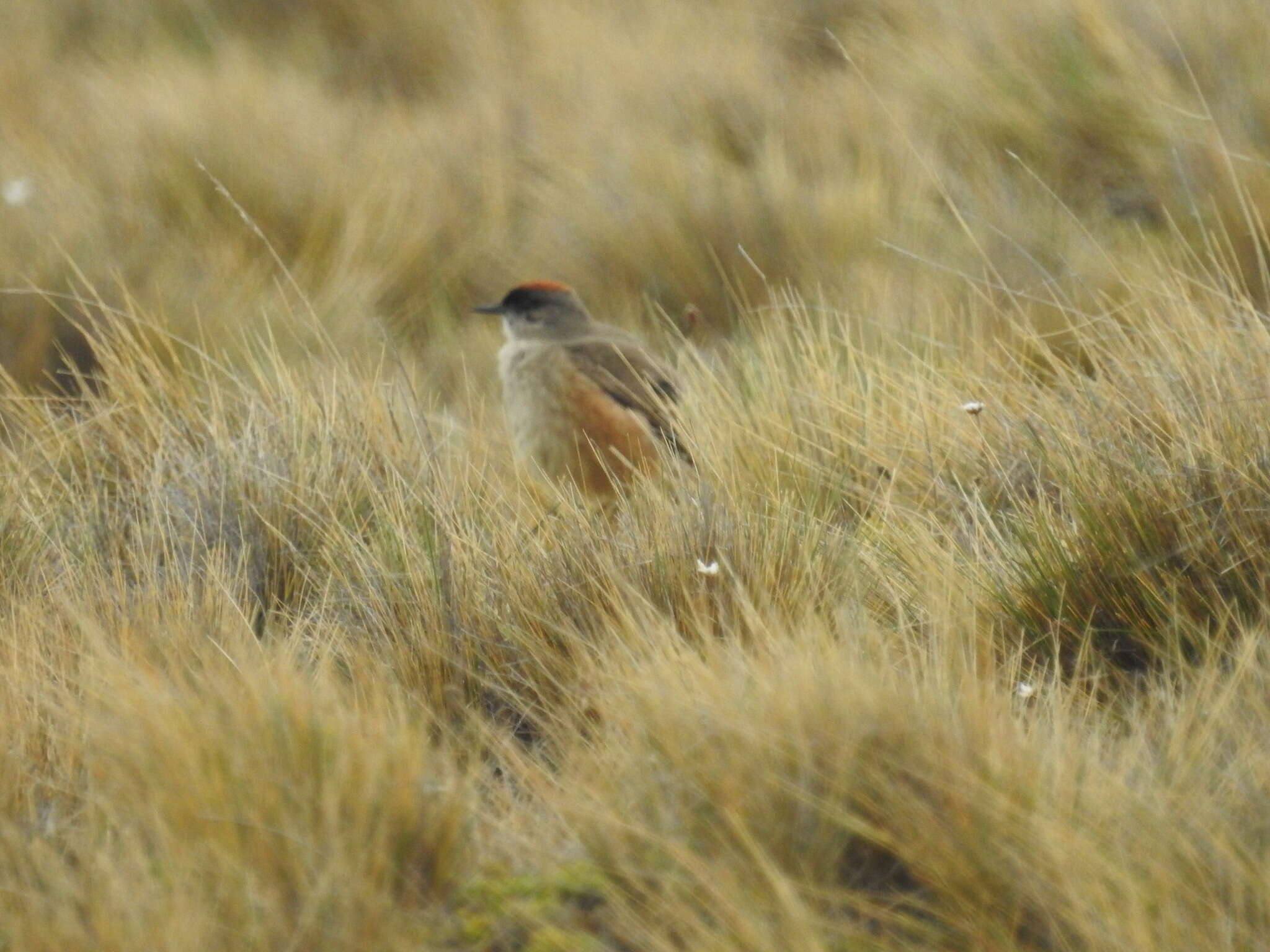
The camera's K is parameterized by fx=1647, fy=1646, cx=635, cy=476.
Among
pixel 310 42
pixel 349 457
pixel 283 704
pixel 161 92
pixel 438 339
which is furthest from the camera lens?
pixel 310 42

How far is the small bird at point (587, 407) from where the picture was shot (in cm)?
519

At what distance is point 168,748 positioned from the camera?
8.21 feet

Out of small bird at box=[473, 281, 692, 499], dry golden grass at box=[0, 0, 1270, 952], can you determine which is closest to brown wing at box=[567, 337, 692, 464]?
small bird at box=[473, 281, 692, 499]

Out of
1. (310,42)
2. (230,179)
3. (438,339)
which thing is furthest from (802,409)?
(310,42)

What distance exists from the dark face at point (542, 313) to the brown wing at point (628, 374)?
0.21 meters

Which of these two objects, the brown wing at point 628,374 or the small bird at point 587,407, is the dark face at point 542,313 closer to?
the small bird at point 587,407

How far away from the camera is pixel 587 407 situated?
5.27 m

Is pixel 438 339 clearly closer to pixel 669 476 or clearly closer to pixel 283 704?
pixel 669 476

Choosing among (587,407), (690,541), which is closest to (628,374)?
(587,407)

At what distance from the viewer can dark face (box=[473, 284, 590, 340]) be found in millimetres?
5648

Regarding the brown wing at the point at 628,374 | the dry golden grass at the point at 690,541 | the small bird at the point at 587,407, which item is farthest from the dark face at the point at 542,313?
the dry golden grass at the point at 690,541

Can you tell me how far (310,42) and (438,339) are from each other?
11.6 ft

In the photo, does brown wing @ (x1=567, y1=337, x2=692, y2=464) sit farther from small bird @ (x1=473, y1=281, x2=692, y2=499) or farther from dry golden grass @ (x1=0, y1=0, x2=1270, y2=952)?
dry golden grass @ (x1=0, y1=0, x2=1270, y2=952)

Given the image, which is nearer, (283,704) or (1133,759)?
(1133,759)
